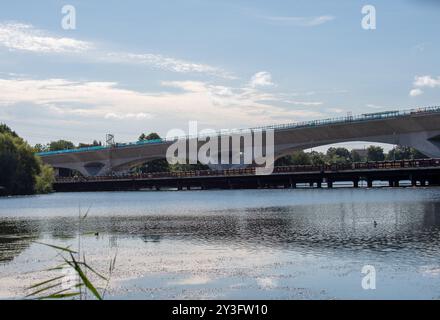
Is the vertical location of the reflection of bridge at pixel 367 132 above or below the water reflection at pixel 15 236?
above

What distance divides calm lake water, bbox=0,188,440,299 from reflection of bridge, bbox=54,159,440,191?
6099 cm

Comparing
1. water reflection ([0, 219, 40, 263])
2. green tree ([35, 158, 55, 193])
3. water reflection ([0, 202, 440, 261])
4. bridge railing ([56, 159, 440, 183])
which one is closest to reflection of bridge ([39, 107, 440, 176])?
bridge railing ([56, 159, 440, 183])

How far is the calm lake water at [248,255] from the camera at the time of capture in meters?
23.2

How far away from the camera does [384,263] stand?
1086 inches

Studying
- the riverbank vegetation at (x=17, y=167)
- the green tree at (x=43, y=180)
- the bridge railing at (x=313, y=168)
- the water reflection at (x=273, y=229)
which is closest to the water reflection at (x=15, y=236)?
the water reflection at (x=273, y=229)

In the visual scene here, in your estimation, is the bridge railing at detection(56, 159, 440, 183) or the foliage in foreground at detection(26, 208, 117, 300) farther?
the bridge railing at detection(56, 159, 440, 183)

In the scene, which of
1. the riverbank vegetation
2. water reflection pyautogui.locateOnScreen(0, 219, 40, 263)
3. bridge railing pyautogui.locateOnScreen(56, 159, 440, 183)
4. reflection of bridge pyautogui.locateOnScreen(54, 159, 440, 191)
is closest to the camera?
water reflection pyautogui.locateOnScreen(0, 219, 40, 263)

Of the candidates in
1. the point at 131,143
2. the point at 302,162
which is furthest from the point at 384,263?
the point at 302,162

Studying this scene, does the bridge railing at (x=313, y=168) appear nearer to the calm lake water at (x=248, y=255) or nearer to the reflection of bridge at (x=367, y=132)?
the reflection of bridge at (x=367, y=132)

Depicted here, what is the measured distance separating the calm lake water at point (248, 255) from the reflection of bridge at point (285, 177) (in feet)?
200

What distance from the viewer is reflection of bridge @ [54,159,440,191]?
113875 mm

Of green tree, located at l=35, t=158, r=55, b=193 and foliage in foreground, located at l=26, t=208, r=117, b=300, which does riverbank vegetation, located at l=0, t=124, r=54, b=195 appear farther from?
foliage in foreground, located at l=26, t=208, r=117, b=300

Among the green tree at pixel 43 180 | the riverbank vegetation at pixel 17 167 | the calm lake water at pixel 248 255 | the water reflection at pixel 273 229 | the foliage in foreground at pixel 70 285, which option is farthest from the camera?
the green tree at pixel 43 180
